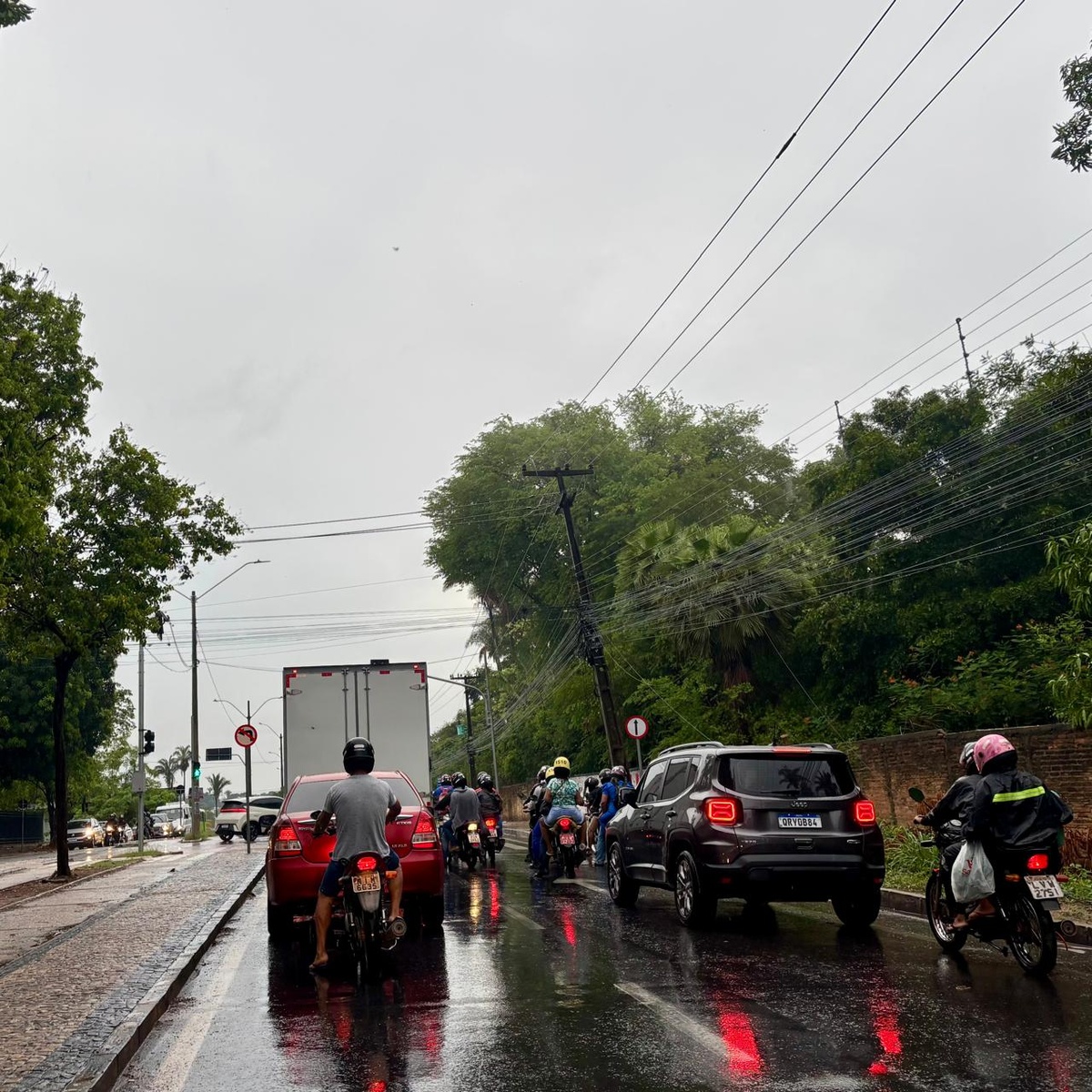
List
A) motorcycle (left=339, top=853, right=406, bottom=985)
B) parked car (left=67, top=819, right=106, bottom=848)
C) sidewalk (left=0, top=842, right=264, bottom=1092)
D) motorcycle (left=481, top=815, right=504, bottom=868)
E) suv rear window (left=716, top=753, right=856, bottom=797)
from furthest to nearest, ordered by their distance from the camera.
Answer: parked car (left=67, top=819, right=106, bottom=848) → motorcycle (left=481, top=815, right=504, bottom=868) → suv rear window (left=716, top=753, right=856, bottom=797) → motorcycle (left=339, top=853, right=406, bottom=985) → sidewalk (left=0, top=842, right=264, bottom=1092)

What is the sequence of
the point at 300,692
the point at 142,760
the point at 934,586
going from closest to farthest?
the point at 300,692, the point at 934,586, the point at 142,760

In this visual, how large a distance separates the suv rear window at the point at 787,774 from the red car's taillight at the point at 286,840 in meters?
4.07

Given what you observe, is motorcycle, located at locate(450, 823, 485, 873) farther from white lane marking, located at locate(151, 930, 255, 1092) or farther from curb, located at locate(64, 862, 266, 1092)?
white lane marking, located at locate(151, 930, 255, 1092)

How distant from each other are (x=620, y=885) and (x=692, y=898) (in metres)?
2.75

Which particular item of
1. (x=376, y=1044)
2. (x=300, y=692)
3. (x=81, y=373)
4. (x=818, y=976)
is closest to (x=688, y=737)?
(x=300, y=692)

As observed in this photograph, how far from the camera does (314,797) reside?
1276 centimetres

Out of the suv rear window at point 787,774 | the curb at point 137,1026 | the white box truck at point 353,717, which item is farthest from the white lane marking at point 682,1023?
the white box truck at point 353,717

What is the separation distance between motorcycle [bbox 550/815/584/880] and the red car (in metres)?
5.88

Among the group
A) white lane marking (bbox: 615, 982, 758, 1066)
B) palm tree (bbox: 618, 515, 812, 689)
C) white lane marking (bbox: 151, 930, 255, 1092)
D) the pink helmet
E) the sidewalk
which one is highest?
palm tree (bbox: 618, 515, 812, 689)

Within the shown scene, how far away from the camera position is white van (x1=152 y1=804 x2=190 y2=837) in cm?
6692

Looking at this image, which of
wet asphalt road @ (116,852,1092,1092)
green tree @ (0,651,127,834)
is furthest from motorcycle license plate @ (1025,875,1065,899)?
green tree @ (0,651,127,834)

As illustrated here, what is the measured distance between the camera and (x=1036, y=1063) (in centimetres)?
602

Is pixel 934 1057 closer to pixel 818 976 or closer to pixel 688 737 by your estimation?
pixel 818 976

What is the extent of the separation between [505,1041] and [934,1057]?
2.27 meters
